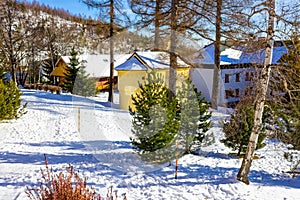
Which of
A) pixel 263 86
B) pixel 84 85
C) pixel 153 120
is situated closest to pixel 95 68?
pixel 84 85

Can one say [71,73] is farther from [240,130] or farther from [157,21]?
[240,130]

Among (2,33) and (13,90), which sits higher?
(2,33)

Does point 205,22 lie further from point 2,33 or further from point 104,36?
point 2,33

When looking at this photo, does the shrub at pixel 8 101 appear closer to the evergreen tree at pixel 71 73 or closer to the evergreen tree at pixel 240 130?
the evergreen tree at pixel 240 130

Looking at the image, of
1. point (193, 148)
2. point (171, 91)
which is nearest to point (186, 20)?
point (171, 91)

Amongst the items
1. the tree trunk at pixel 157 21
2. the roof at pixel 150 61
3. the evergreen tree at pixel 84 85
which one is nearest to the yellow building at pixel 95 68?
the evergreen tree at pixel 84 85

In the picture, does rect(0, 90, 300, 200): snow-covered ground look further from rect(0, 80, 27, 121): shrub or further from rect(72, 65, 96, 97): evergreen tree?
rect(72, 65, 96, 97): evergreen tree

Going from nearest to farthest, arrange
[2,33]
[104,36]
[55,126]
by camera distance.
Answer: [55,126] → [104,36] → [2,33]

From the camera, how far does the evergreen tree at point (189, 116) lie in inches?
283

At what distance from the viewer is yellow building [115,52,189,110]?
32.4 ft

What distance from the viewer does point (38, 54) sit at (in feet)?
103

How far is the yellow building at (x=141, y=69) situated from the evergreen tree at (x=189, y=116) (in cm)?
219

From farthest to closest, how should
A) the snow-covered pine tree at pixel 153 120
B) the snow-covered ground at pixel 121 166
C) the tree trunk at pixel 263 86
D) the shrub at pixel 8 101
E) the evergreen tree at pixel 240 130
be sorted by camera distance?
the shrub at pixel 8 101 < the evergreen tree at pixel 240 130 < the snow-covered pine tree at pixel 153 120 < the snow-covered ground at pixel 121 166 < the tree trunk at pixel 263 86

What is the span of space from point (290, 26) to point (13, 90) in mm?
9380
